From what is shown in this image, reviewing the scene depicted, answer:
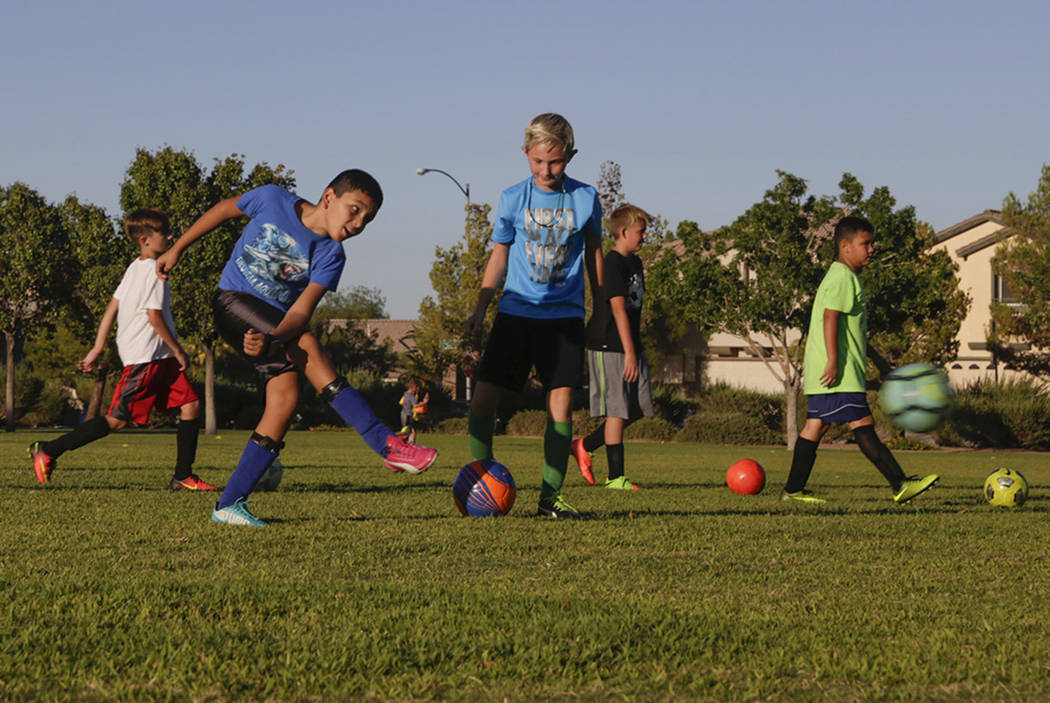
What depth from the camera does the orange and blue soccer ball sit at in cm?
684

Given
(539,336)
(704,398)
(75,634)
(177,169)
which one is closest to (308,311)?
(539,336)

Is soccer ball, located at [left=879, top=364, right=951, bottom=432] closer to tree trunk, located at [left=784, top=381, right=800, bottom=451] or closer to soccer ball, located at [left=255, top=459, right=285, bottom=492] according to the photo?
soccer ball, located at [left=255, top=459, right=285, bottom=492]

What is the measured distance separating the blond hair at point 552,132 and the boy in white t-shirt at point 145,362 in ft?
10.5

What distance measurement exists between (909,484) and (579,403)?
30166 millimetres

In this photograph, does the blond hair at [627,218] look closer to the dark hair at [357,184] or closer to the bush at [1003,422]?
the dark hair at [357,184]

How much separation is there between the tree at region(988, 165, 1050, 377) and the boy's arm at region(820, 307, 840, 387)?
87.6ft

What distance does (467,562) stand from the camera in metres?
5.16

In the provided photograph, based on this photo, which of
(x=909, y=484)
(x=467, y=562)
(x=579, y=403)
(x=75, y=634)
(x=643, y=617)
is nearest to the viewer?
(x=75, y=634)

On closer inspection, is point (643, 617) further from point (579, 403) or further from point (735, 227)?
point (579, 403)

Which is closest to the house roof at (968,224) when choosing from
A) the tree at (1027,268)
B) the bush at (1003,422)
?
the tree at (1027,268)

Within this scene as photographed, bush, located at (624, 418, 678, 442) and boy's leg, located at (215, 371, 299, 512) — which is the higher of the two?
boy's leg, located at (215, 371, 299, 512)

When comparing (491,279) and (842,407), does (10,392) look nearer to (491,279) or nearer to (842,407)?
(491,279)

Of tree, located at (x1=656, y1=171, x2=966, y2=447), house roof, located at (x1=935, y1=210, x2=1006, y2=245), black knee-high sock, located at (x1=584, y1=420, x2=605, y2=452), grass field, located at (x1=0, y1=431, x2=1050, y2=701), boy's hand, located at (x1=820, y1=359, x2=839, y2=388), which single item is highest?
house roof, located at (x1=935, y1=210, x2=1006, y2=245)

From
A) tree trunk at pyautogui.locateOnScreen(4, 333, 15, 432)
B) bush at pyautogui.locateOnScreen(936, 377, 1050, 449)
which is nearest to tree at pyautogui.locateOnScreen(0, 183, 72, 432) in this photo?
tree trunk at pyautogui.locateOnScreen(4, 333, 15, 432)
